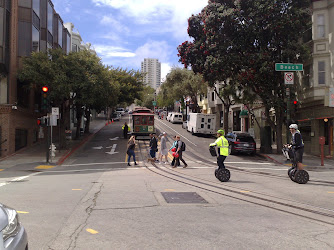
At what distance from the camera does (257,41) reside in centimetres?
2156

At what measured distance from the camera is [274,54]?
21.5 meters

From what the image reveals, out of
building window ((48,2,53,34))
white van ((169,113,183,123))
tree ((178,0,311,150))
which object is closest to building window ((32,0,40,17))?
building window ((48,2,53,34))

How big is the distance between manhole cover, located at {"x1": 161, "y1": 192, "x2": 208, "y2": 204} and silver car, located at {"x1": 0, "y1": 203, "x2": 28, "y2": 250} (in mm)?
4658

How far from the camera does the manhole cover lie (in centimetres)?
772

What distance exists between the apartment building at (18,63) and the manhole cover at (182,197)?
665 inches

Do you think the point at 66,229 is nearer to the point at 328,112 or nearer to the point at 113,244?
the point at 113,244

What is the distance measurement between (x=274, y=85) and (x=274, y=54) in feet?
7.10

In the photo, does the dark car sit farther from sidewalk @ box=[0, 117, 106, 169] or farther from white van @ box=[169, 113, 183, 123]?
white van @ box=[169, 113, 183, 123]

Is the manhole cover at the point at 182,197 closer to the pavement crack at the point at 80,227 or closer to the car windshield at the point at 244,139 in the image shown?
the pavement crack at the point at 80,227

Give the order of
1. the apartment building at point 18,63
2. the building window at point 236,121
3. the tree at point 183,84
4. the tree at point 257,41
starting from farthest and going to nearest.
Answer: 1. the building window at point 236,121
2. the tree at point 183,84
3. the apartment building at point 18,63
4. the tree at point 257,41

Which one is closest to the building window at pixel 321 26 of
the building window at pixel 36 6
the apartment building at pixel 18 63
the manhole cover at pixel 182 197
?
the manhole cover at pixel 182 197

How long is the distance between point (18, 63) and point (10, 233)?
23234 millimetres

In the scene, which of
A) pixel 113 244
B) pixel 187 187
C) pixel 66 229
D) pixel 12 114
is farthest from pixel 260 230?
pixel 12 114

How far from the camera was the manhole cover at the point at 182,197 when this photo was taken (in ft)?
25.3
